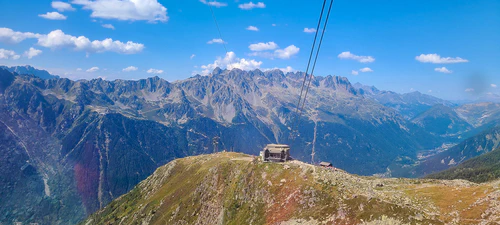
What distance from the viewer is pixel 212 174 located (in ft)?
517

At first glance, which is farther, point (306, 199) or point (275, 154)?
point (275, 154)

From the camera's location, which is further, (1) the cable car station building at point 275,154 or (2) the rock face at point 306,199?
(1) the cable car station building at point 275,154

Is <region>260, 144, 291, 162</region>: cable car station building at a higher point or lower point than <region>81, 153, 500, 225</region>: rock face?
higher

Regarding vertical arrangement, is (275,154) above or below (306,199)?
above

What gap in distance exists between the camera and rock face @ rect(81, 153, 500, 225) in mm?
74062

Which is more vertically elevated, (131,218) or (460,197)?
(460,197)

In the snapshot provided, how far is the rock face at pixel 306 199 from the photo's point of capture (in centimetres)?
7406

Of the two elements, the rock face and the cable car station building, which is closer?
the rock face

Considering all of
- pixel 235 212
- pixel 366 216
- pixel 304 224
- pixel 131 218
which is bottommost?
pixel 131 218

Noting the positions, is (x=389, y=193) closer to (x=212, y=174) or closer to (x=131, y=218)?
(x=212, y=174)

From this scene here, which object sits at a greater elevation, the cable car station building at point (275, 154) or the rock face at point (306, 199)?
the cable car station building at point (275, 154)

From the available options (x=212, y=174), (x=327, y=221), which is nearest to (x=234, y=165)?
(x=212, y=174)

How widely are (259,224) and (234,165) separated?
162 ft

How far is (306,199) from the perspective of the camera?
10181 centimetres
